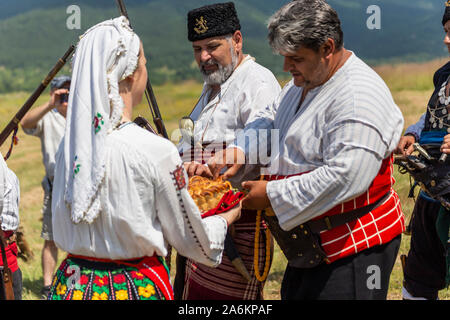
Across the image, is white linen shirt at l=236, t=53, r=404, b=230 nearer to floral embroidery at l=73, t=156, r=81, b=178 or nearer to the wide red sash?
the wide red sash

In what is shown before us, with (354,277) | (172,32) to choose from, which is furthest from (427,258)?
(172,32)

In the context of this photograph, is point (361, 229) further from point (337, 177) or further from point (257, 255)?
point (257, 255)

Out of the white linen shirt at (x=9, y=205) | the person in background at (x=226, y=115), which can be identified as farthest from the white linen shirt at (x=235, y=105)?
the white linen shirt at (x=9, y=205)

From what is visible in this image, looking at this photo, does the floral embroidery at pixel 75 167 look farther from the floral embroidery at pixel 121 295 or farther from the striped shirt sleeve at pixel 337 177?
the striped shirt sleeve at pixel 337 177

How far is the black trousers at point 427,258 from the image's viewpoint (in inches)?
171

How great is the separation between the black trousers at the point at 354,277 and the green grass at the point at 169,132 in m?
2.60

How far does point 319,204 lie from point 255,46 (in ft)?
59.8

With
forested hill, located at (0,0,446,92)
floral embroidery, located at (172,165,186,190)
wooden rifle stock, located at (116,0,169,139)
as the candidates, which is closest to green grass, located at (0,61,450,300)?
forested hill, located at (0,0,446,92)

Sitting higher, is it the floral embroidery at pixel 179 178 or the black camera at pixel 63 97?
the floral embroidery at pixel 179 178

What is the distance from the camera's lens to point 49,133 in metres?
6.71

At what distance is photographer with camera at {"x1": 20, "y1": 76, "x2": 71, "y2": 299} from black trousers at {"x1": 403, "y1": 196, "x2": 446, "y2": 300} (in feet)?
11.6

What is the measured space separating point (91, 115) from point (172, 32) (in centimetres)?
2357

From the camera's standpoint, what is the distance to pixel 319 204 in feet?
9.18

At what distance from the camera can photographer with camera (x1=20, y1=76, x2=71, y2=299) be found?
6.04m
